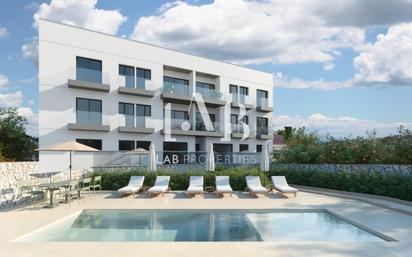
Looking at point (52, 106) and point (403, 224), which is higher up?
point (52, 106)

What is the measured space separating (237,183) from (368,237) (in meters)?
9.12

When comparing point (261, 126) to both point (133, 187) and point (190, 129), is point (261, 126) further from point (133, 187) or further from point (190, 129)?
point (133, 187)

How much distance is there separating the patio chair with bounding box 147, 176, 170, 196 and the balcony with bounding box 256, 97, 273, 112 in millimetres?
25595

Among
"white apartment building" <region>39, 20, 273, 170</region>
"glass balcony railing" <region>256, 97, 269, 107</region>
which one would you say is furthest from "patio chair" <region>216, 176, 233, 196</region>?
"glass balcony railing" <region>256, 97, 269, 107</region>

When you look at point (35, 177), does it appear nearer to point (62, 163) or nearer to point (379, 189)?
point (62, 163)

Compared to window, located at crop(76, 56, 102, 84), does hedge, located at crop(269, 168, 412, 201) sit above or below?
below

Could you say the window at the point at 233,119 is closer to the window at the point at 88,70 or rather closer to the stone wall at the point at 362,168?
the window at the point at 88,70

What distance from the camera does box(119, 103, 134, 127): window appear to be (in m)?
30.2

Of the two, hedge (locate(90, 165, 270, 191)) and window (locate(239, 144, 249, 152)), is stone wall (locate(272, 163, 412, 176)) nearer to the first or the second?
hedge (locate(90, 165, 270, 191))

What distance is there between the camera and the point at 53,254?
743 centimetres

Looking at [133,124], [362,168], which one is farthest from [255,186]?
[133,124]

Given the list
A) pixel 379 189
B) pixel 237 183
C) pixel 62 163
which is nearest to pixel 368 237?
pixel 379 189

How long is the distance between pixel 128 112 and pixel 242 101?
13.1m

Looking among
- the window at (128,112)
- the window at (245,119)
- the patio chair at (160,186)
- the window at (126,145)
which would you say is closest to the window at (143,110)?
the window at (128,112)
